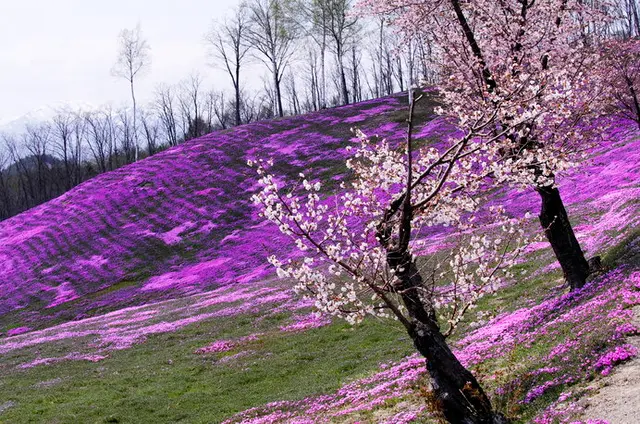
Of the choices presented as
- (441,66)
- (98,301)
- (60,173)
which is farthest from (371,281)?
(60,173)

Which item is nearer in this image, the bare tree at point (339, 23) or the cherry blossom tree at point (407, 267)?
the cherry blossom tree at point (407, 267)

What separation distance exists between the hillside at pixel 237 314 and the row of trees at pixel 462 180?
102 centimetres

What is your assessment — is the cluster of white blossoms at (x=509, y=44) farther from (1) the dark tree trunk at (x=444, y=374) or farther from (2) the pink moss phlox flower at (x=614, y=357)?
(1) the dark tree trunk at (x=444, y=374)

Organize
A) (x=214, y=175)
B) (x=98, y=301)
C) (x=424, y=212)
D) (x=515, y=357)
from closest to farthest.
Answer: (x=424, y=212) < (x=515, y=357) < (x=98, y=301) < (x=214, y=175)

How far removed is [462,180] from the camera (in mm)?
11641

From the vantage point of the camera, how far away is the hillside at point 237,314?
45.8 ft

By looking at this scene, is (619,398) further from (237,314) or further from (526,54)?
(237,314)

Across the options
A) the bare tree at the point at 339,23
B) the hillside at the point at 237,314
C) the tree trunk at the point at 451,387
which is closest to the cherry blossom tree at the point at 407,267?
the tree trunk at the point at 451,387

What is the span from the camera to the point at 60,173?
4710 inches

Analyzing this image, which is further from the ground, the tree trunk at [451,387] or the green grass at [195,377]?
the tree trunk at [451,387]

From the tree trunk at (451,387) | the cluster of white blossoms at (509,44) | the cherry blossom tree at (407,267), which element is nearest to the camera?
the tree trunk at (451,387)

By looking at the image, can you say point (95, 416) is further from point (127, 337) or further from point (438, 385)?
point (438, 385)

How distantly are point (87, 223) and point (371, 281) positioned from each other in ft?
213

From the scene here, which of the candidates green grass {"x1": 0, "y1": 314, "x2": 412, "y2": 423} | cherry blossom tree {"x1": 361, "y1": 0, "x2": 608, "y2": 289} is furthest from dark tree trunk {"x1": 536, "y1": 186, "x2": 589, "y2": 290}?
green grass {"x1": 0, "y1": 314, "x2": 412, "y2": 423}
